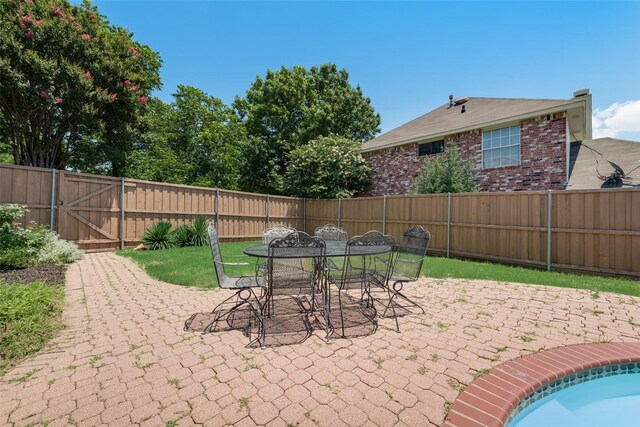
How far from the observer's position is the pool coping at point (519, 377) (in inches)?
73.2

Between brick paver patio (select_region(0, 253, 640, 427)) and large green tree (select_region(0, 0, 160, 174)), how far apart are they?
305 inches

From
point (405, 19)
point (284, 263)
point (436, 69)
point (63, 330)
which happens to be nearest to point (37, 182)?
point (63, 330)

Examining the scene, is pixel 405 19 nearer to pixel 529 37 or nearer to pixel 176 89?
pixel 529 37

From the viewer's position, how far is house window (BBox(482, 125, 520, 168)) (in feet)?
34.7

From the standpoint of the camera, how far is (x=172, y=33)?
40.7 ft

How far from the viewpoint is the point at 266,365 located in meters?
2.52

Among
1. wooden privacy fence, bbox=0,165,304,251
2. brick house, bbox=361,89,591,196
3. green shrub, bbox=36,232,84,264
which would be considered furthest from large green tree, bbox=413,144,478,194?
green shrub, bbox=36,232,84,264

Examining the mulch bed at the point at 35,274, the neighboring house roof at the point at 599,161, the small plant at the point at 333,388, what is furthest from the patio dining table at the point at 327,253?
the neighboring house roof at the point at 599,161

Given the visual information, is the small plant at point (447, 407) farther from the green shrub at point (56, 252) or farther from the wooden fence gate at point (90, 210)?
the wooden fence gate at point (90, 210)

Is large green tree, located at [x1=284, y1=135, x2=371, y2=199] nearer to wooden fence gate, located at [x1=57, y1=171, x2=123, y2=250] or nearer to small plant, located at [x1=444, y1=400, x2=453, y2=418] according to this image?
wooden fence gate, located at [x1=57, y1=171, x2=123, y2=250]

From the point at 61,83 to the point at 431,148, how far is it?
13.5m

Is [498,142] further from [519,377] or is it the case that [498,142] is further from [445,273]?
[519,377]

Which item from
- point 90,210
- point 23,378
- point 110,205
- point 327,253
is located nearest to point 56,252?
point 90,210

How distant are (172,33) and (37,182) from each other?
8.51m
